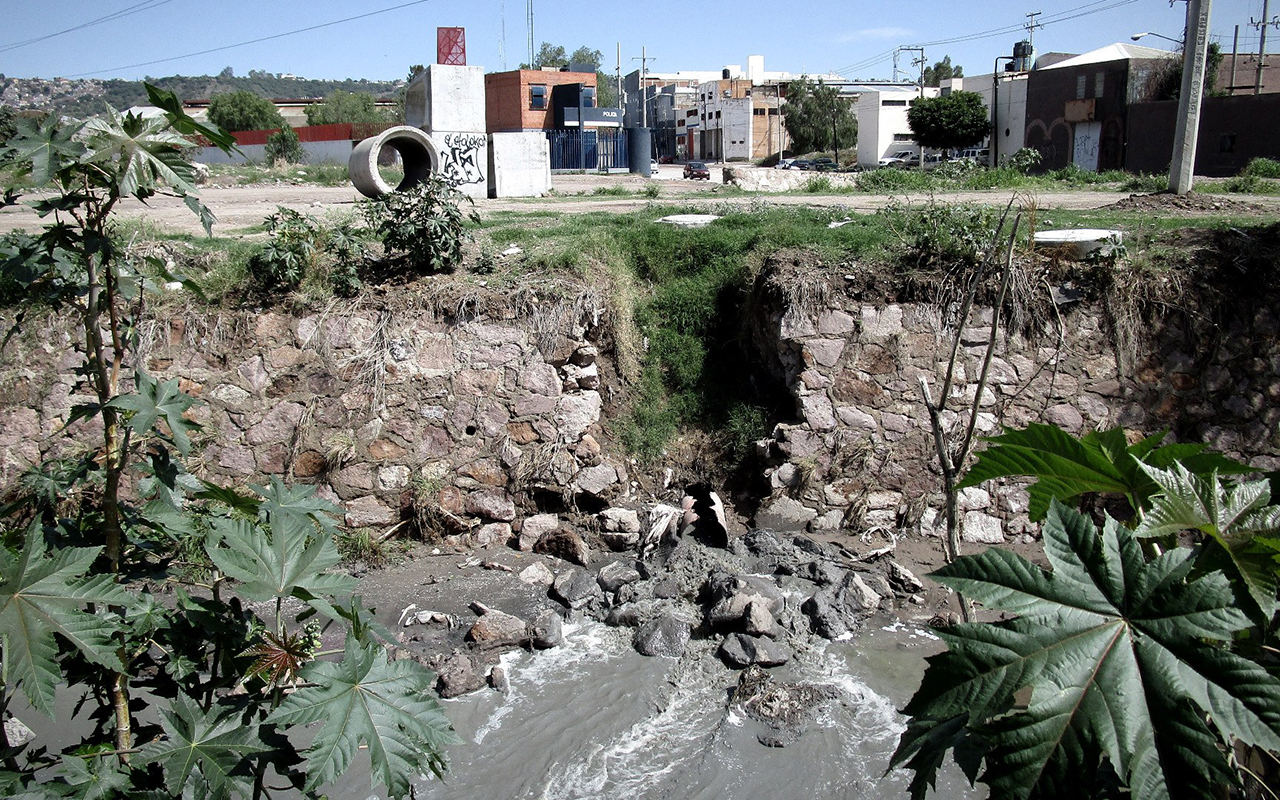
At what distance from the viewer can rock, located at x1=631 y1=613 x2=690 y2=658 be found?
5.05 meters

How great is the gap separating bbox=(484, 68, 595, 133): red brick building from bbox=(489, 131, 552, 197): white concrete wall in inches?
1176

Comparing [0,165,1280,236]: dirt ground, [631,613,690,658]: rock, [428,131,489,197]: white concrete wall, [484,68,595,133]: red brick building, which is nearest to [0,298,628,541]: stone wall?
[631,613,690,658]: rock

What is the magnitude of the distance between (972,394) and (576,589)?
341cm

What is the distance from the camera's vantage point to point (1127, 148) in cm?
2672

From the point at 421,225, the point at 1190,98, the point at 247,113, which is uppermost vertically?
the point at 247,113

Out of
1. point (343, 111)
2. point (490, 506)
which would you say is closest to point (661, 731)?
point (490, 506)

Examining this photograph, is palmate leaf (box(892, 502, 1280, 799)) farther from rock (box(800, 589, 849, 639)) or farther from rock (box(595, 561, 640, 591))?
rock (box(595, 561, 640, 591))

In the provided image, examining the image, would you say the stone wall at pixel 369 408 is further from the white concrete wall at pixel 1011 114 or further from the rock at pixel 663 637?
the white concrete wall at pixel 1011 114

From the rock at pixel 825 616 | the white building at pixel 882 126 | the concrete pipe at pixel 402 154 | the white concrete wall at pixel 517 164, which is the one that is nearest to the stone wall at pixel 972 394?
the rock at pixel 825 616

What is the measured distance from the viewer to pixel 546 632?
517 centimetres

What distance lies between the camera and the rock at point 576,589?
560 centimetres

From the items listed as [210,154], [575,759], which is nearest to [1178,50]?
[575,759]

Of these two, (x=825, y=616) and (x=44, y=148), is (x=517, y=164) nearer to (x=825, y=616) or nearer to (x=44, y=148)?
(x=825, y=616)

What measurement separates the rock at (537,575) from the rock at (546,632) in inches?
20.9
